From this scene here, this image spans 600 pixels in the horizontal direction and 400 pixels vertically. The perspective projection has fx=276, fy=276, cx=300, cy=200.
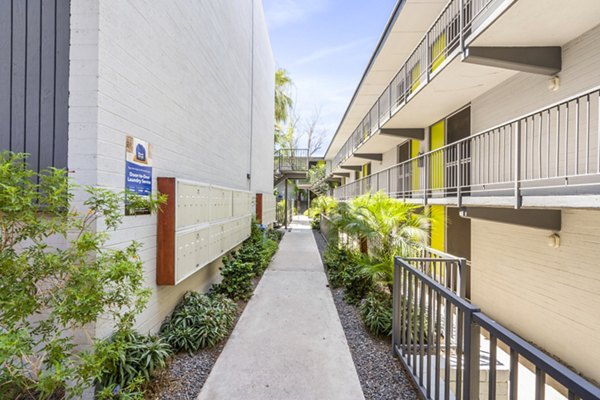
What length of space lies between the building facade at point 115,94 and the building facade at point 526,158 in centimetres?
456

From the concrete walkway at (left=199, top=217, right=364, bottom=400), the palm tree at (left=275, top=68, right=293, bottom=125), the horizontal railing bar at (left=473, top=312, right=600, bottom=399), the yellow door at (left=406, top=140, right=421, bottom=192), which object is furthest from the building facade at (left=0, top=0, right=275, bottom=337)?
the palm tree at (left=275, top=68, right=293, bottom=125)

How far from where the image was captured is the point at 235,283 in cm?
539

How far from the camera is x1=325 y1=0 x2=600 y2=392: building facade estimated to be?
12.6 feet

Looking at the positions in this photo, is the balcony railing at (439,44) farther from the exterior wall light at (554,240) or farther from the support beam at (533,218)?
the exterior wall light at (554,240)

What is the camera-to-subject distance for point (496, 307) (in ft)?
19.0

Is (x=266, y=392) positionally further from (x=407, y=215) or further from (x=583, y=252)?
(x=583, y=252)

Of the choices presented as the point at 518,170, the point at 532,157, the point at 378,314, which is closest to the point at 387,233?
the point at 378,314

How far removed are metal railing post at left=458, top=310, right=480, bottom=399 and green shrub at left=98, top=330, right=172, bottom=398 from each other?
2567mm

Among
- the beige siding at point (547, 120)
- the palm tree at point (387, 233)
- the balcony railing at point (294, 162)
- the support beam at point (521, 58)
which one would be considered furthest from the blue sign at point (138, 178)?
the balcony railing at point (294, 162)

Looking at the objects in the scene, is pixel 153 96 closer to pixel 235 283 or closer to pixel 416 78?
pixel 235 283

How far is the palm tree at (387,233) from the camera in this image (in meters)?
4.80

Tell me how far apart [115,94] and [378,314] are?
4364mm

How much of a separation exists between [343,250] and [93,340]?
5.75m

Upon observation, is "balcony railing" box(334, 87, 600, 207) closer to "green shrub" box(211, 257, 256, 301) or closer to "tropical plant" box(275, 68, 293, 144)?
"green shrub" box(211, 257, 256, 301)
